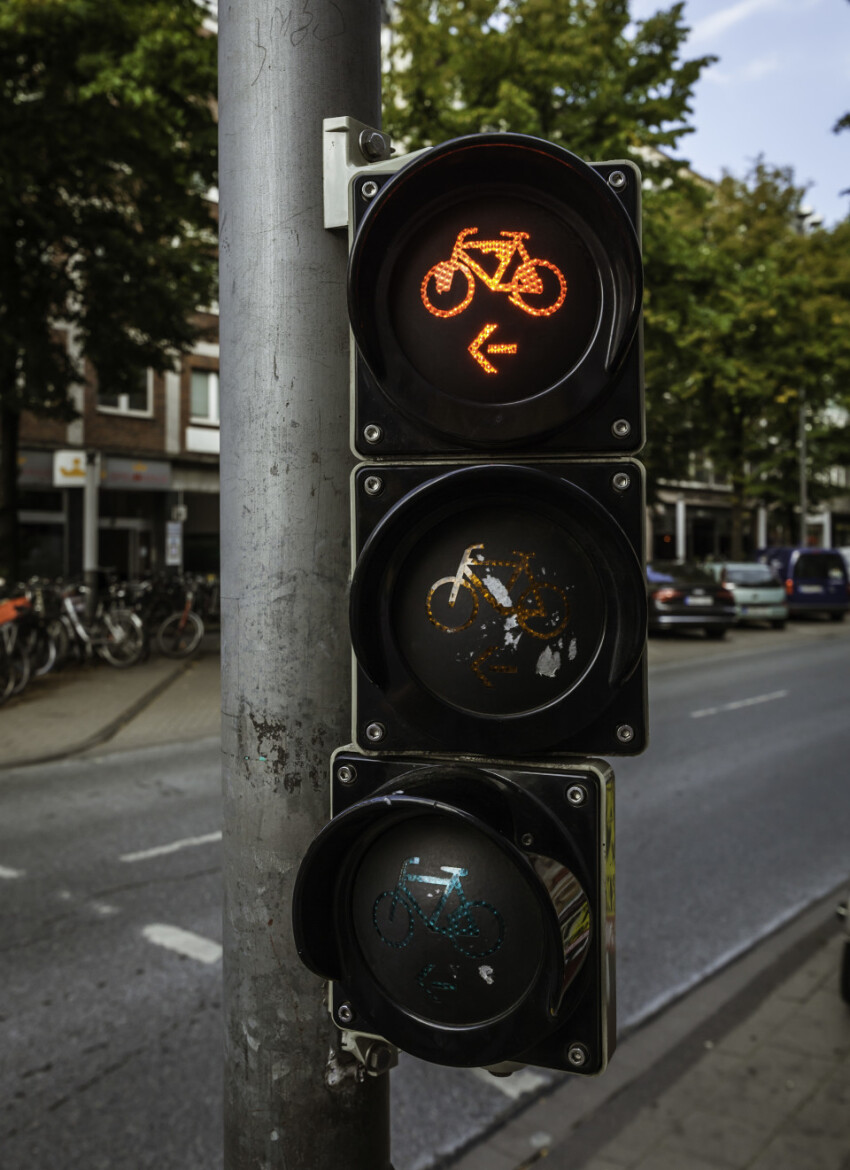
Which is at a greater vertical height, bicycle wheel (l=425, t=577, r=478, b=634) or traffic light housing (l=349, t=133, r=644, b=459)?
traffic light housing (l=349, t=133, r=644, b=459)

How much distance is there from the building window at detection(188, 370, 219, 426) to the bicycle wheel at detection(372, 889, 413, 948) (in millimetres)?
26176

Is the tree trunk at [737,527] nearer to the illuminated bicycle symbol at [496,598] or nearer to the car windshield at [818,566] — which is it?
the car windshield at [818,566]

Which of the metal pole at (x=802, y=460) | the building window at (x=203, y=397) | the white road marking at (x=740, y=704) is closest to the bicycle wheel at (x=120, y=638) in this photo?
the white road marking at (x=740, y=704)

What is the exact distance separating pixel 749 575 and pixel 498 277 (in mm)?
25345

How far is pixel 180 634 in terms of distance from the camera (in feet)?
52.1

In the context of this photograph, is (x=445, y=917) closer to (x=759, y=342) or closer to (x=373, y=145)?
(x=373, y=145)

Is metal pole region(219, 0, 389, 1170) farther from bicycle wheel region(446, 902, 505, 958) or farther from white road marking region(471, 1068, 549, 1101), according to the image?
white road marking region(471, 1068, 549, 1101)

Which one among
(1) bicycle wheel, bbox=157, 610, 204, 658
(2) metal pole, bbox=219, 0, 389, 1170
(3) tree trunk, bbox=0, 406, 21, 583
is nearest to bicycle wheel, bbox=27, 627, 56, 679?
(3) tree trunk, bbox=0, 406, 21, 583

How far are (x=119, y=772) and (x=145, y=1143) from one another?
18.7 ft

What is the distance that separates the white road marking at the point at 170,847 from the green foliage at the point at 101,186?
26.7 ft

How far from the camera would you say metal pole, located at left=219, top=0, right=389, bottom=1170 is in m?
1.42

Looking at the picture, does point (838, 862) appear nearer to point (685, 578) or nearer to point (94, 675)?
point (94, 675)

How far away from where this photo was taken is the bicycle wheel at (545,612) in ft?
4.01

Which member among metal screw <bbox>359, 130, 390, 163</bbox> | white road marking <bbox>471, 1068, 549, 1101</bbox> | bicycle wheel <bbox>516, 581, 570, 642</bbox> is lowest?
white road marking <bbox>471, 1068, 549, 1101</bbox>
